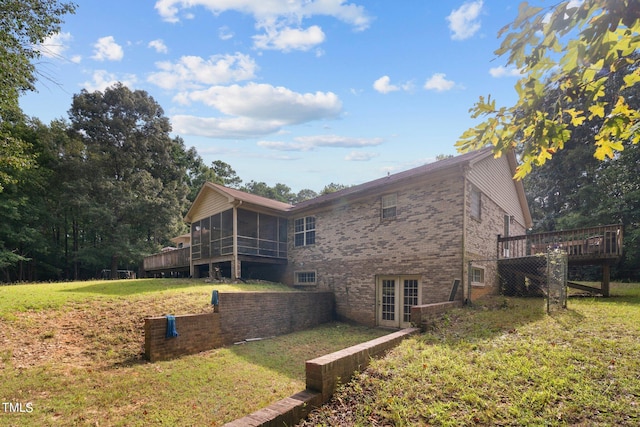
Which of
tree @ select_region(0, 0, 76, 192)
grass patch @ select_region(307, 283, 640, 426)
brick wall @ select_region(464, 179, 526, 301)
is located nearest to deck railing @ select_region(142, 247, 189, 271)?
tree @ select_region(0, 0, 76, 192)

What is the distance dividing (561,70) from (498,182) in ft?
42.7

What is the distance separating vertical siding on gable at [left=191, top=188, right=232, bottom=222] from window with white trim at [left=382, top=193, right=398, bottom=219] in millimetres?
8144

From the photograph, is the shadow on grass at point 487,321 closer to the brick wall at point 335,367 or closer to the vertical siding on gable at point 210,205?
the brick wall at point 335,367

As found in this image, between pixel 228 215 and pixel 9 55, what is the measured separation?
402 inches

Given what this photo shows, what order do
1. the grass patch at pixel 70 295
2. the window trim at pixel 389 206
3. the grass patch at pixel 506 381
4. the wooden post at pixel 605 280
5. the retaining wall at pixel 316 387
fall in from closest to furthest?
the grass patch at pixel 506 381 → the retaining wall at pixel 316 387 → the grass patch at pixel 70 295 → the wooden post at pixel 605 280 → the window trim at pixel 389 206

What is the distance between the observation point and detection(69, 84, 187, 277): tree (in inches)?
1047

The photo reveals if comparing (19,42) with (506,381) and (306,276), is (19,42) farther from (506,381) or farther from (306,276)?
(506,381)

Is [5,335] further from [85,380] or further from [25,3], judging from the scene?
[25,3]

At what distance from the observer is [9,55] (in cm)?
955

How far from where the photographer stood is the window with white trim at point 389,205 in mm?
13094

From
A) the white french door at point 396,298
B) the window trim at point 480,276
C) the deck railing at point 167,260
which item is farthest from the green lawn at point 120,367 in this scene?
the deck railing at point 167,260

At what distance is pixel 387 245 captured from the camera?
13062mm

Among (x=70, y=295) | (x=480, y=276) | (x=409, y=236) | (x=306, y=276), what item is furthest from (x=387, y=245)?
(x=70, y=295)

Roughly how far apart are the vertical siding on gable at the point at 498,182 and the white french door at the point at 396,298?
14.9 feet
